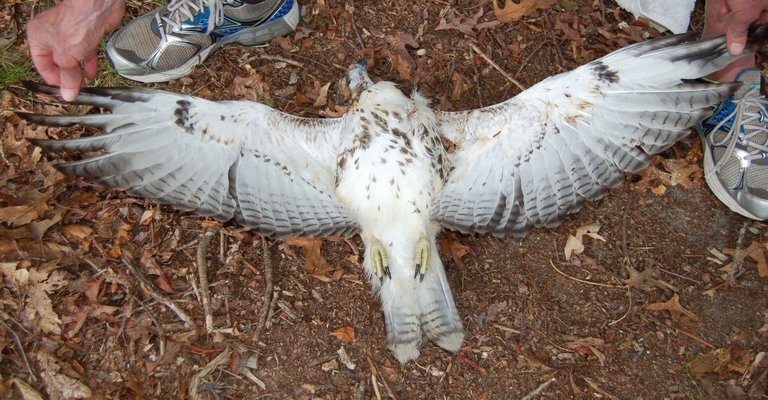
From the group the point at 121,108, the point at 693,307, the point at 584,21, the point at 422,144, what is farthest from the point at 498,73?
the point at 121,108

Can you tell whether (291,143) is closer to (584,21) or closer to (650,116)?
(650,116)

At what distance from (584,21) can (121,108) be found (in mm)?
3498

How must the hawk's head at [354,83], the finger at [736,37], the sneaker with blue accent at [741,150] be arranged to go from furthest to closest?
the hawk's head at [354,83], the sneaker with blue accent at [741,150], the finger at [736,37]

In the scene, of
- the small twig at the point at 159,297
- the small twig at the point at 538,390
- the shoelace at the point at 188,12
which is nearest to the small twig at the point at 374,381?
the small twig at the point at 538,390

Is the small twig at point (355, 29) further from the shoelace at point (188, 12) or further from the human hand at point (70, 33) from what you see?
the human hand at point (70, 33)

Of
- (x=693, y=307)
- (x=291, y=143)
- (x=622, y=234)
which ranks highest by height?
(x=291, y=143)

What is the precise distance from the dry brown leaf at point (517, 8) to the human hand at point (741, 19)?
1.44 m

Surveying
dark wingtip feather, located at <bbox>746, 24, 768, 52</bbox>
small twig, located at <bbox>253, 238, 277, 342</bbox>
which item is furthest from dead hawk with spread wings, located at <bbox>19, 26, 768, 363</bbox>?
small twig, located at <bbox>253, 238, 277, 342</bbox>

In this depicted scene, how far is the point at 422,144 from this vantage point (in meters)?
3.36

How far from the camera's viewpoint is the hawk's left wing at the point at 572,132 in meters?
3.05

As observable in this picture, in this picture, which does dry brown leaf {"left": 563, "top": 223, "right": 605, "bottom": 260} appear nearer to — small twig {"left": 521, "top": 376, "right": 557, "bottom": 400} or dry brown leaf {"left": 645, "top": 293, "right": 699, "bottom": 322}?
dry brown leaf {"left": 645, "top": 293, "right": 699, "bottom": 322}

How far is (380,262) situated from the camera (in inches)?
134

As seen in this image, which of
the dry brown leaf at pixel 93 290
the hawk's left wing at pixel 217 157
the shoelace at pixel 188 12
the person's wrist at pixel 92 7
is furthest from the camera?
the shoelace at pixel 188 12

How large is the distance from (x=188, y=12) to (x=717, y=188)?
12.9ft
